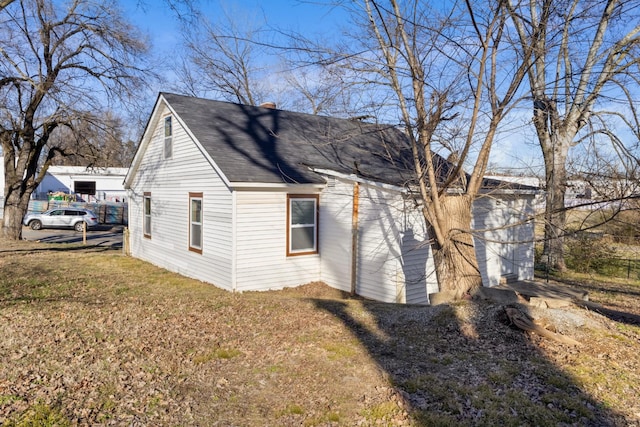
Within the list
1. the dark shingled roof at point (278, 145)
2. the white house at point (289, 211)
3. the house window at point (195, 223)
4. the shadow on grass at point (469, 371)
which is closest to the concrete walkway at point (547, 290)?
the white house at point (289, 211)

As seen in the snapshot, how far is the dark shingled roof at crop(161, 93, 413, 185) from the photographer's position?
37.4 ft

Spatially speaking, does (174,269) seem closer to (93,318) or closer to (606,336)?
(93,318)

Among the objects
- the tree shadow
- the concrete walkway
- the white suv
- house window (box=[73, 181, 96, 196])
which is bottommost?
the concrete walkway

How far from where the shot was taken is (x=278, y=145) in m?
13.4

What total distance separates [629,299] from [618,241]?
6438 millimetres

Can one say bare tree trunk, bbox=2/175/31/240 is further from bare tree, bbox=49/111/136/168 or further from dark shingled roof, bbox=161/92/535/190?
dark shingled roof, bbox=161/92/535/190

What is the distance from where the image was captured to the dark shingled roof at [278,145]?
11414mm

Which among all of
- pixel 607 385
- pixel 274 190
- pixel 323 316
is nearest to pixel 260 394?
pixel 323 316

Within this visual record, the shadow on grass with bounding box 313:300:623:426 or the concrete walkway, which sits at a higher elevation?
the shadow on grass with bounding box 313:300:623:426

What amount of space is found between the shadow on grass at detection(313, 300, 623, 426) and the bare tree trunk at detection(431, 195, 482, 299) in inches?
33.0

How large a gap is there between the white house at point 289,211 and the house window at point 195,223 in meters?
0.03

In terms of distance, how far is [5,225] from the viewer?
19797mm

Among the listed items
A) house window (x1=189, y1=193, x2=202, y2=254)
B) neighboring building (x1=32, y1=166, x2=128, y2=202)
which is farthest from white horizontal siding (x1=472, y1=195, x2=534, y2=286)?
neighboring building (x1=32, y1=166, x2=128, y2=202)

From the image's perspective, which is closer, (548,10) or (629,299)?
(548,10)
